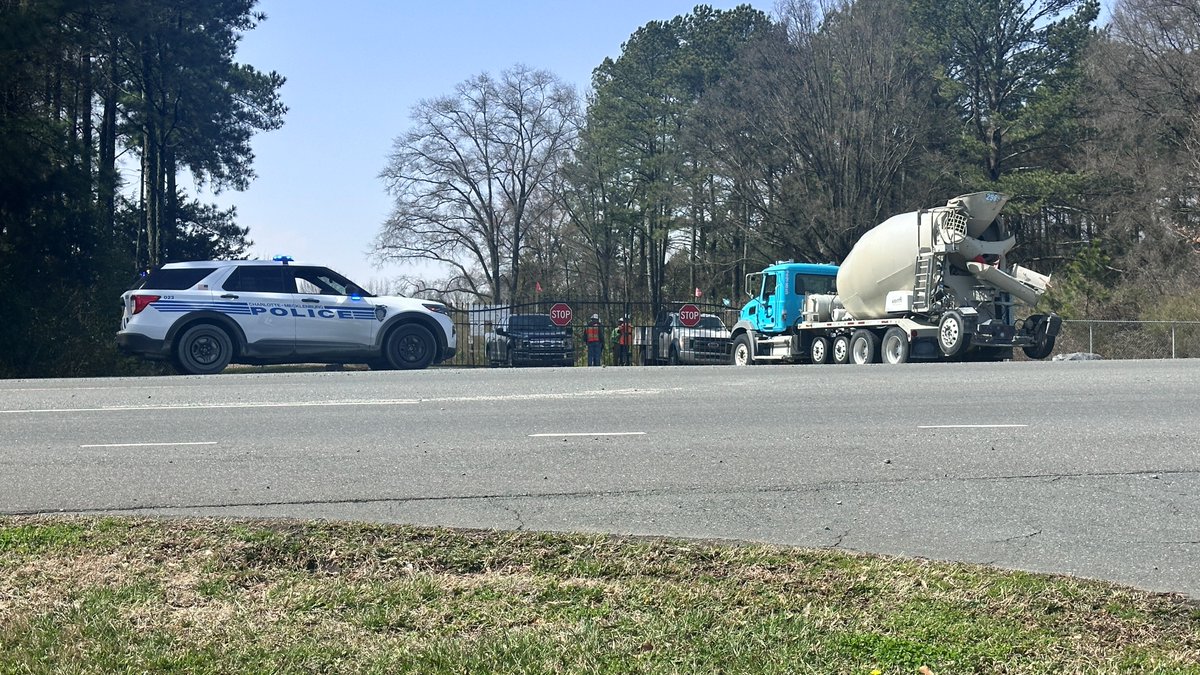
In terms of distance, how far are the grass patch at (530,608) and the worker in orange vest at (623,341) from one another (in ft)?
93.1

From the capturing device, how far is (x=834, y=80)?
50125mm

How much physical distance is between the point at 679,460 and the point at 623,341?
2592 cm

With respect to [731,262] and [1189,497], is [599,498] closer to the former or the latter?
[1189,497]

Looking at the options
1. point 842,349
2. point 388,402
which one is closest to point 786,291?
point 842,349

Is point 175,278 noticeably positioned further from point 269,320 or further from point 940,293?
point 940,293

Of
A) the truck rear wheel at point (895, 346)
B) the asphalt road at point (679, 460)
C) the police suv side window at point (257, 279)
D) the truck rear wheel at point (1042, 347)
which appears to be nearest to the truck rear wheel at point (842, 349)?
the truck rear wheel at point (895, 346)

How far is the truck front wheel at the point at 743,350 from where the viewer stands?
3312 cm

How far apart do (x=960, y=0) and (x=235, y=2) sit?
28425 mm

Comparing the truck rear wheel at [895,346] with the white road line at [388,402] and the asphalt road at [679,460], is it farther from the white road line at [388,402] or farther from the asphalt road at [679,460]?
the white road line at [388,402]

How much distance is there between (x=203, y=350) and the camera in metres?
20.1

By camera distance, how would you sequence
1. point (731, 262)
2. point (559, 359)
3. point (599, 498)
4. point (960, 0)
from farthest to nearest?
point (731, 262), point (960, 0), point (559, 359), point (599, 498)

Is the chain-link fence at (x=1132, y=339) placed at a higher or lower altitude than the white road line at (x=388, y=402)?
higher

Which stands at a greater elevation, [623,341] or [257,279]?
[257,279]

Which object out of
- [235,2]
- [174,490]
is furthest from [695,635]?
[235,2]
